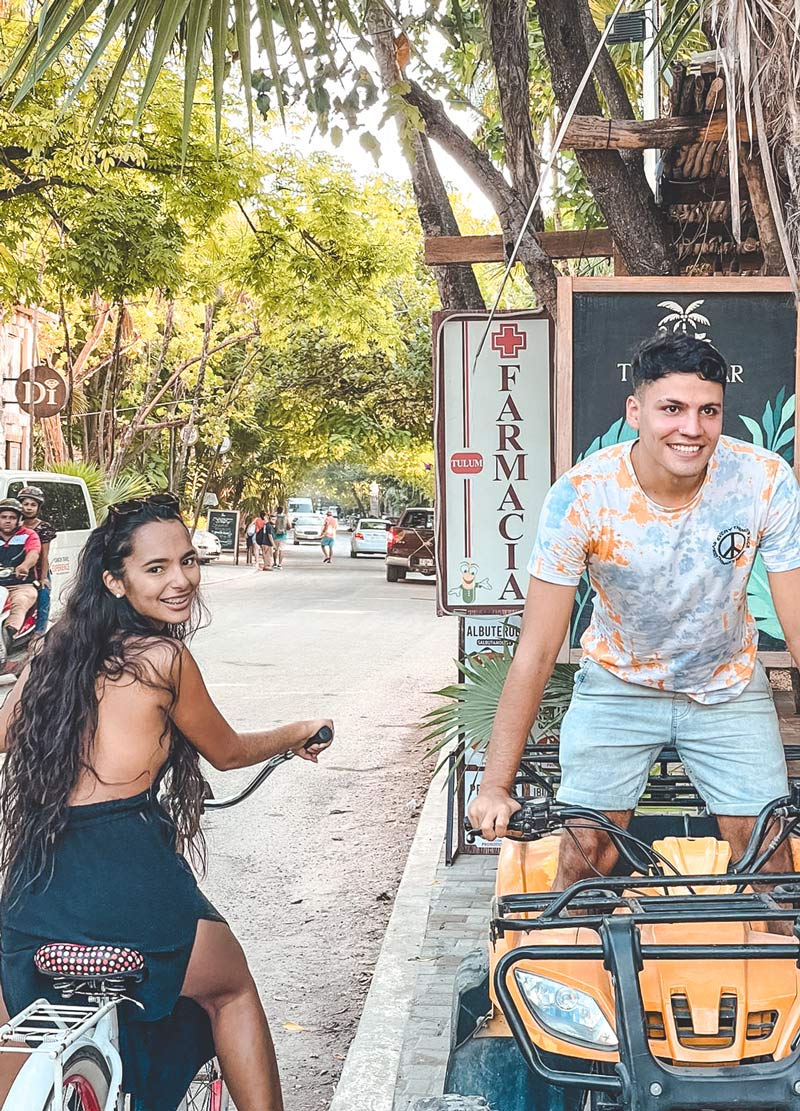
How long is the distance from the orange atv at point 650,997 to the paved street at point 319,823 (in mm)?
2130

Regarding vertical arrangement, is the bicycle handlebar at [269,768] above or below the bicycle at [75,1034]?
above

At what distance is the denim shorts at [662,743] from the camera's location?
2.98 m

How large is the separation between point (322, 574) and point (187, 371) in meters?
7.39

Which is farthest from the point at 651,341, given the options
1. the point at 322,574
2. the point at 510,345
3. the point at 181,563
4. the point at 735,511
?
the point at 322,574

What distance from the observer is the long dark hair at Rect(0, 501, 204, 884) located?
254 centimetres

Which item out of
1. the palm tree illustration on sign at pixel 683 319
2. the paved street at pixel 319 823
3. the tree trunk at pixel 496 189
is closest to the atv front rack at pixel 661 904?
the paved street at pixel 319 823

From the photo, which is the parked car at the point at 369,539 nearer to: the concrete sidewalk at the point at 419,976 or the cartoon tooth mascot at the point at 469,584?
the concrete sidewalk at the point at 419,976

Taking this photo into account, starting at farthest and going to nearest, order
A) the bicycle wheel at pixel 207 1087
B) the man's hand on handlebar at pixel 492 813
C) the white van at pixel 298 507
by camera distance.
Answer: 1. the white van at pixel 298 507
2. the bicycle wheel at pixel 207 1087
3. the man's hand on handlebar at pixel 492 813

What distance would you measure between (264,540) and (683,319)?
3120cm

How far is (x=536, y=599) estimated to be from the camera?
2955 mm

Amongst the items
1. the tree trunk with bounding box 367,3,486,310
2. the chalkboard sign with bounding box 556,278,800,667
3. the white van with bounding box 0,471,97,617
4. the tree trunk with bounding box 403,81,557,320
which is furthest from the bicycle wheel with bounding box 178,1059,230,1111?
the white van with bounding box 0,471,97,617

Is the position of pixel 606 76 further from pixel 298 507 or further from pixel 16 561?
pixel 298 507

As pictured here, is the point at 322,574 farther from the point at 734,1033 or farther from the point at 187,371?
the point at 734,1033

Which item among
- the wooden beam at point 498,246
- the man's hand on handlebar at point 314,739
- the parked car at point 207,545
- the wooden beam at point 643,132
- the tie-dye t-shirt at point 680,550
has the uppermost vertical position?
the wooden beam at point 643,132
